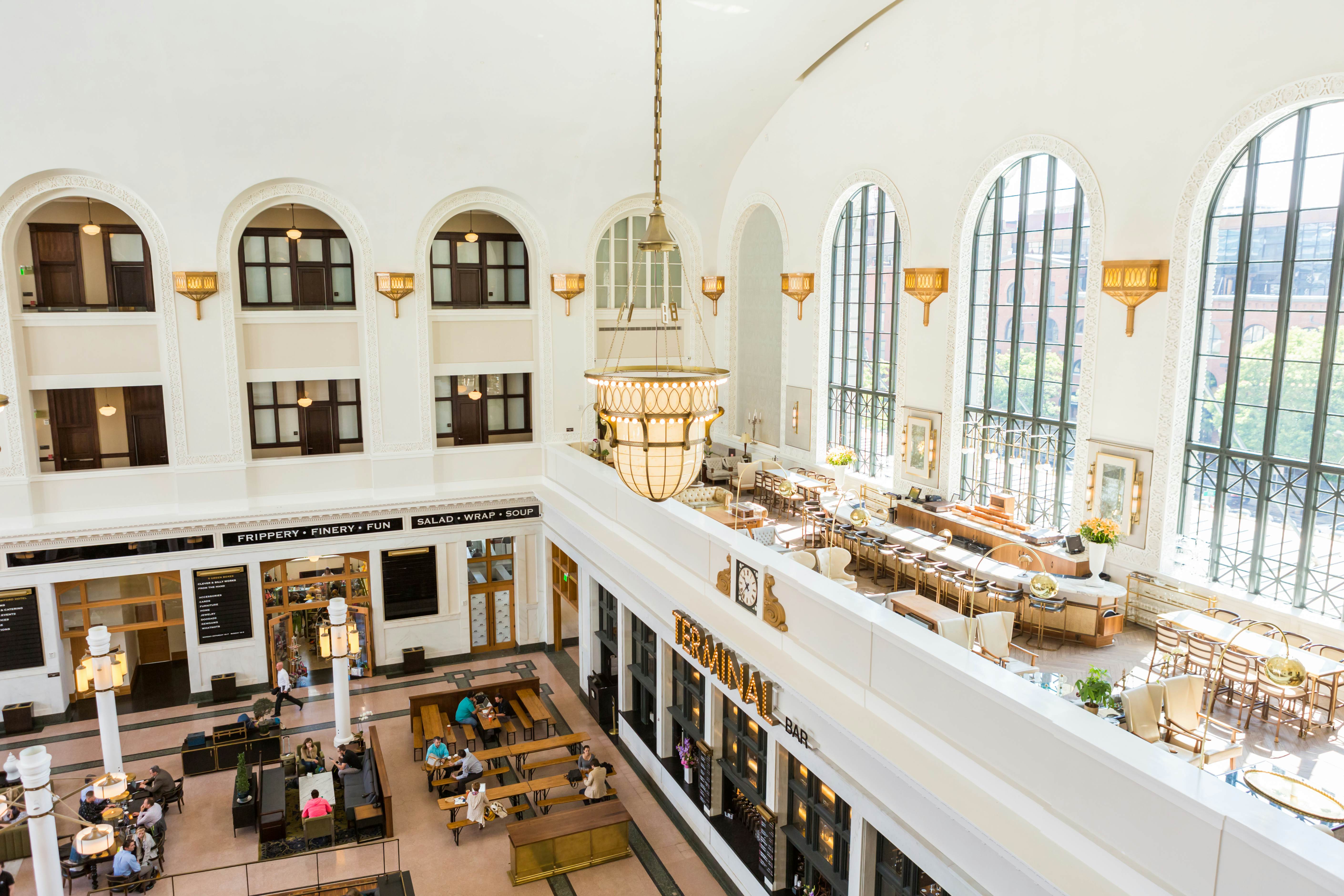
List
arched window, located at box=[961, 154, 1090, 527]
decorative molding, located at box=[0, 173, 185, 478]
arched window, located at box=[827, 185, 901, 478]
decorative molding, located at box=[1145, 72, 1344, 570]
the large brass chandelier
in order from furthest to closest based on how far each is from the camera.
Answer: arched window, located at box=[827, 185, 901, 478] → decorative molding, located at box=[0, 173, 185, 478] → arched window, located at box=[961, 154, 1090, 527] → decorative molding, located at box=[1145, 72, 1344, 570] → the large brass chandelier

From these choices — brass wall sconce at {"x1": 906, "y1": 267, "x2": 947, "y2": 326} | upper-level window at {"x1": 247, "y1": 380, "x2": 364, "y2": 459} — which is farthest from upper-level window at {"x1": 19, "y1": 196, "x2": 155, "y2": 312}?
brass wall sconce at {"x1": 906, "y1": 267, "x2": 947, "y2": 326}

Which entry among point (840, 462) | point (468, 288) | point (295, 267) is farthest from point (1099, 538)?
point (295, 267)

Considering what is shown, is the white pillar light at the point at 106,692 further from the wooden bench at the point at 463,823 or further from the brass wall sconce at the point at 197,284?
the brass wall sconce at the point at 197,284

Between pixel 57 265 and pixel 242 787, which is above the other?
pixel 57 265

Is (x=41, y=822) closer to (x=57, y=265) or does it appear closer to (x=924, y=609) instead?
(x=924, y=609)

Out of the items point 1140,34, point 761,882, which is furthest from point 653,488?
point 1140,34

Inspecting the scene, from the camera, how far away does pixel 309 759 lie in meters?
13.3

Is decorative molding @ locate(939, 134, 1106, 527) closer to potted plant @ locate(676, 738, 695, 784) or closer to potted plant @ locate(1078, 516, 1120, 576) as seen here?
potted plant @ locate(1078, 516, 1120, 576)

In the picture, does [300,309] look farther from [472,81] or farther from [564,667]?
[564,667]

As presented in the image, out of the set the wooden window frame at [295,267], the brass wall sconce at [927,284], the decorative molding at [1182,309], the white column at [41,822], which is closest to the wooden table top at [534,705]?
the white column at [41,822]

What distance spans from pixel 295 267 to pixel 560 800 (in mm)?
9884

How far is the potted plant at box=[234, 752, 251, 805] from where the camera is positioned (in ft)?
39.3

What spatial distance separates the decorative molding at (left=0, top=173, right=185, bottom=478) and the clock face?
991cm

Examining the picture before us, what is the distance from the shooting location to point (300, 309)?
15.1 meters
